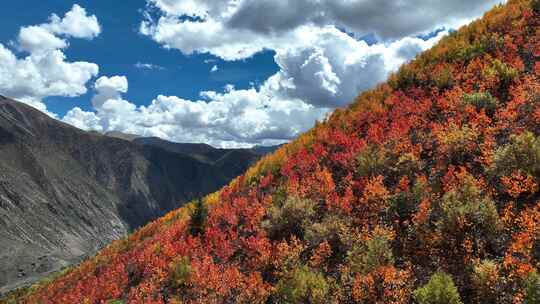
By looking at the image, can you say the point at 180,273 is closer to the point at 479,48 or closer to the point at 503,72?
the point at 503,72

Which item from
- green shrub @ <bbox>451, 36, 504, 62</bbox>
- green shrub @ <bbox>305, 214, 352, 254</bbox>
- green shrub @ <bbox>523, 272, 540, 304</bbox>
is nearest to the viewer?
green shrub @ <bbox>523, 272, 540, 304</bbox>

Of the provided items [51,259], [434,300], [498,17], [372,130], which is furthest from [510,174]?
[51,259]

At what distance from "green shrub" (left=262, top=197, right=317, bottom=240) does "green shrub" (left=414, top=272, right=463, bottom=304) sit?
5.24m

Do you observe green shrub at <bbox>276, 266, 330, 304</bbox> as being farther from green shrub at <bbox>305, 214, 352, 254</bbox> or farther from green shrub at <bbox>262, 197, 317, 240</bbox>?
green shrub at <bbox>262, 197, 317, 240</bbox>

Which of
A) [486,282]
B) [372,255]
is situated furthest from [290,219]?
[486,282]

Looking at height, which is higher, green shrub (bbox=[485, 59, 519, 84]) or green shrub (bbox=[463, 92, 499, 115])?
green shrub (bbox=[485, 59, 519, 84])

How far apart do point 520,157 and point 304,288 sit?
5.84m

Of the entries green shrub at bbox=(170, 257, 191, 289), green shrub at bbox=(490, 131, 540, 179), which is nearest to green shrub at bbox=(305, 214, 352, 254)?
green shrub at bbox=(490, 131, 540, 179)

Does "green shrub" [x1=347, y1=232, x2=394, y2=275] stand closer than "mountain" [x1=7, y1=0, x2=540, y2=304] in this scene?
No

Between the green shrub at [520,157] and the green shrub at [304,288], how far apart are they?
16.0 feet

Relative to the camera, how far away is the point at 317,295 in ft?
31.6

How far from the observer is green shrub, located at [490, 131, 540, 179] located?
971cm

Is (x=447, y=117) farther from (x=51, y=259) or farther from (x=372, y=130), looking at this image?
(x=51, y=259)

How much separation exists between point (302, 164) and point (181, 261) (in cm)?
582
